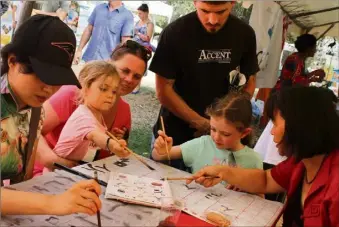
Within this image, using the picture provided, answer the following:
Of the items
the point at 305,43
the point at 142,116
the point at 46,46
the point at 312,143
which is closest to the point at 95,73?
the point at 46,46

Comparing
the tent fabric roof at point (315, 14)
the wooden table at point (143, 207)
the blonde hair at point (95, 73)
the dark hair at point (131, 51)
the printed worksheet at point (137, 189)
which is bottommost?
the wooden table at point (143, 207)

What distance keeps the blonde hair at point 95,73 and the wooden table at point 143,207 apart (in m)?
0.37

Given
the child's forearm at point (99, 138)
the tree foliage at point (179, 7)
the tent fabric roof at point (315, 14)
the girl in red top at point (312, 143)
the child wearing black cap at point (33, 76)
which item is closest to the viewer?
the child wearing black cap at point (33, 76)

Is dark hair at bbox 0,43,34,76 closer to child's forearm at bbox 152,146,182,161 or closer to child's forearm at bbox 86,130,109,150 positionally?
child's forearm at bbox 86,130,109,150

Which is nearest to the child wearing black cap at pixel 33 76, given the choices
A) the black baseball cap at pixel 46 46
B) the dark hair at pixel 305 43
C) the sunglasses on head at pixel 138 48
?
the black baseball cap at pixel 46 46

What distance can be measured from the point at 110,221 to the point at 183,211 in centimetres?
24

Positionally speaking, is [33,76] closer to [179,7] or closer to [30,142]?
[30,142]

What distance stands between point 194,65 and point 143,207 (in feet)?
3.11

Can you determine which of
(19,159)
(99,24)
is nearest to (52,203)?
(19,159)

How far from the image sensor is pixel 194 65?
1.87m

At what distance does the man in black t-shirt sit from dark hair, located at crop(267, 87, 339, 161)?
0.73 m

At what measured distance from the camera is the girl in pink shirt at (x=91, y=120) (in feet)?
4.87

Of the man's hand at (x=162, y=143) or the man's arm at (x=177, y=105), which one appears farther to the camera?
the man's arm at (x=177, y=105)

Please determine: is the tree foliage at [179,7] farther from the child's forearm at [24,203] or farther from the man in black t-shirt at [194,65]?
the child's forearm at [24,203]
